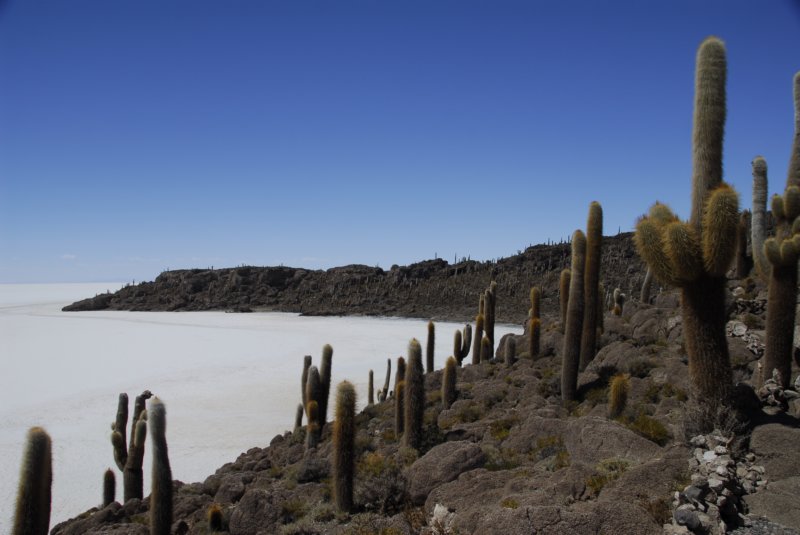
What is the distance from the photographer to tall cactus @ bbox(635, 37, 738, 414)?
24.2 ft

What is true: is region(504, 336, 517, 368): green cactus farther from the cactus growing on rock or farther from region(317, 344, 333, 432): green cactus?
region(317, 344, 333, 432): green cactus

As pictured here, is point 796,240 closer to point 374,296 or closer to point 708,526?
point 708,526

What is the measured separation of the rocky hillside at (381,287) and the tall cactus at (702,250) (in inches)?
1793

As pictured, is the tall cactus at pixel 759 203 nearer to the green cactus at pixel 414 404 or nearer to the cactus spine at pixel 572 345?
the cactus spine at pixel 572 345

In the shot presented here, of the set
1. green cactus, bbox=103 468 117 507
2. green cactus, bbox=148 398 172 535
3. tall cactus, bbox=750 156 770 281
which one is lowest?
green cactus, bbox=103 468 117 507

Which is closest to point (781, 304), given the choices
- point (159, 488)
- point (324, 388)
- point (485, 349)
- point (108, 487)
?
point (159, 488)

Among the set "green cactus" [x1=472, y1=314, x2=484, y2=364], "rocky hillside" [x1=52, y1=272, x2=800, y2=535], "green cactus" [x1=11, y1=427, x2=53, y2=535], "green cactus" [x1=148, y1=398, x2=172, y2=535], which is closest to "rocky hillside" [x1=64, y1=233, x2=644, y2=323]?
"green cactus" [x1=472, y1=314, x2=484, y2=364]

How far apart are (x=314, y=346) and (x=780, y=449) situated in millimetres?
38250

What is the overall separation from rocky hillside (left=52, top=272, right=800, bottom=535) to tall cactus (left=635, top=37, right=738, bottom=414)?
0.65 meters

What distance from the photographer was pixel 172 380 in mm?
29594

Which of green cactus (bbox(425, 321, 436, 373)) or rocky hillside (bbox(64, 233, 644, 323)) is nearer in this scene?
green cactus (bbox(425, 321, 436, 373))

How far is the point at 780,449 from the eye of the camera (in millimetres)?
6648

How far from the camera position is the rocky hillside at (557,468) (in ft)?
18.5

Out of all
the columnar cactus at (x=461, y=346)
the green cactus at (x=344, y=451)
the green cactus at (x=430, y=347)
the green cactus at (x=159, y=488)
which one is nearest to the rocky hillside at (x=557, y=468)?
the green cactus at (x=344, y=451)
